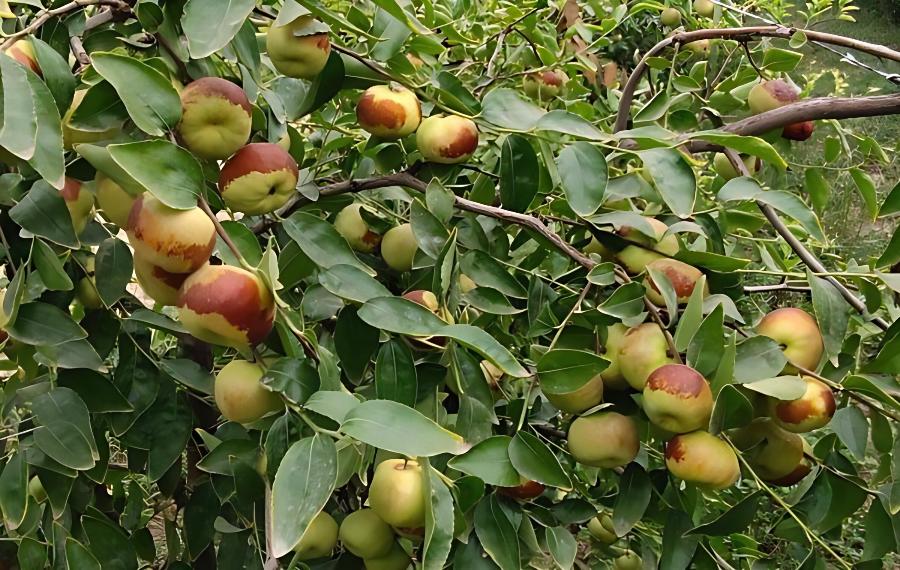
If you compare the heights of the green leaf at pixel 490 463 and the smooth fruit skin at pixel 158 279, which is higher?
the smooth fruit skin at pixel 158 279

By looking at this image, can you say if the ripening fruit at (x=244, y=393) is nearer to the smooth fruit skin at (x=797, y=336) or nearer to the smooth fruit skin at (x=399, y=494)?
the smooth fruit skin at (x=399, y=494)

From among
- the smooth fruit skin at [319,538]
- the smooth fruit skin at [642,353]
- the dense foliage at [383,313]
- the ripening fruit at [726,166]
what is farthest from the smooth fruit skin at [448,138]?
the ripening fruit at [726,166]

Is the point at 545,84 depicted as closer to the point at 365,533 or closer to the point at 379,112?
the point at 379,112

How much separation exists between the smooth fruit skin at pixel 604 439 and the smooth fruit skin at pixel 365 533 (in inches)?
6.5

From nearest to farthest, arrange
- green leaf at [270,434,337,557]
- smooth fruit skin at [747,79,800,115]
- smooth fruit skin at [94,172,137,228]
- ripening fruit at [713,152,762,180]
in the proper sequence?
green leaf at [270,434,337,557], smooth fruit skin at [94,172,137,228], smooth fruit skin at [747,79,800,115], ripening fruit at [713,152,762,180]

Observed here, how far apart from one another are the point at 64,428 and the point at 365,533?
26 centimetres

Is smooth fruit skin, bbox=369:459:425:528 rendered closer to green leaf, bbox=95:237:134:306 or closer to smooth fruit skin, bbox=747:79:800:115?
green leaf, bbox=95:237:134:306

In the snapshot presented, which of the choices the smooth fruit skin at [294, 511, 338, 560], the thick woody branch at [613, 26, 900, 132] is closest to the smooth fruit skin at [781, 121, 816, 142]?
the thick woody branch at [613, 26, 900, 132]

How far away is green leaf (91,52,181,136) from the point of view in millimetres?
518

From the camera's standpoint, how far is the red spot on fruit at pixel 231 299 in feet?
1.72

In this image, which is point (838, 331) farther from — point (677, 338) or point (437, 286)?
point (437, 286)

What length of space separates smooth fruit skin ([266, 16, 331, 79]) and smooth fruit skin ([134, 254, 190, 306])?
0.20 meters

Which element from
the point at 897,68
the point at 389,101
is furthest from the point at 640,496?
the point at 897,68

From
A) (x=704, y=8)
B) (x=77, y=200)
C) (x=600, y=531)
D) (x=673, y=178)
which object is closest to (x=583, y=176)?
(x=673, y=178)
